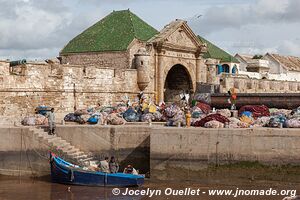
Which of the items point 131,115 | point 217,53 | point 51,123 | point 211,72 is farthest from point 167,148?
point 217,53

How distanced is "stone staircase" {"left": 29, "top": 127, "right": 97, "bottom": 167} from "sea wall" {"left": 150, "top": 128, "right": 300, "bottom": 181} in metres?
2.43

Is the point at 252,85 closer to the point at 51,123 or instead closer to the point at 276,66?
the point at 276,66

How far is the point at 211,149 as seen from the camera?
16.6 m

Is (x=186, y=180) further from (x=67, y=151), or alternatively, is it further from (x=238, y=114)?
(x=238, y=114)

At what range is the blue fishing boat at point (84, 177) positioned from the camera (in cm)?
1606

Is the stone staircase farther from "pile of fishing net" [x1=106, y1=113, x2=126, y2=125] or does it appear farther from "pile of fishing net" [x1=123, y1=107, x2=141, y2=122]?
"pile of fishing net" [x1=123, y1=107, x2=141, y2=122]

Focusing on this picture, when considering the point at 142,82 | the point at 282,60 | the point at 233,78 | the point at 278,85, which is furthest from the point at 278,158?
the point at 282,60

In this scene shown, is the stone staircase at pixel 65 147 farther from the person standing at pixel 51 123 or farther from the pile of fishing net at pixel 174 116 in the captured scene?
the pile of fishing net at pixel 174 116

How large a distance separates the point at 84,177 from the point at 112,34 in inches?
635

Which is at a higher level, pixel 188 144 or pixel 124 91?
pixel 124 91

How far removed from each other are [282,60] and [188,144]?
1847 inches

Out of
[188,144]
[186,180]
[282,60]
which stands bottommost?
[186,180]

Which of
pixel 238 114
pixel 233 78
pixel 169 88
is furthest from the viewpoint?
pixel 233 78

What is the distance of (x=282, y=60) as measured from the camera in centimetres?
6106
